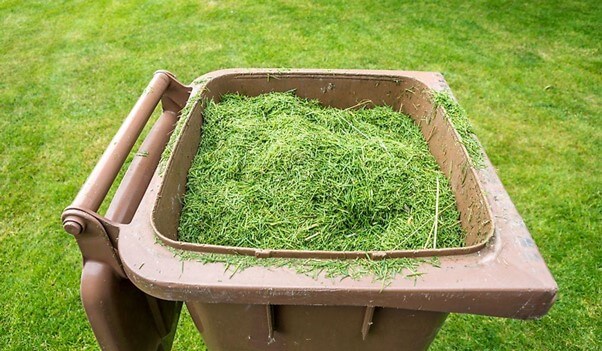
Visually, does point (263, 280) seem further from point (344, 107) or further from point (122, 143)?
point (344, 107)

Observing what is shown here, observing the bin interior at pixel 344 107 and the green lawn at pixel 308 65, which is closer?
the bin interior at pixel 344 107

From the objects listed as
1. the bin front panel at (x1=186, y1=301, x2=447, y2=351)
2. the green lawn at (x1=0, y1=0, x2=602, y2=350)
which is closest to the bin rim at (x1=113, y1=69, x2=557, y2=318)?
the bin front panel at (x1=186, y1=301, x2=447, y2=351)

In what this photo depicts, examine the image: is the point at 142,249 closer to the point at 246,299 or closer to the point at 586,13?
the point at 246,299

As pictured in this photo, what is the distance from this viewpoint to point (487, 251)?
1.28 m

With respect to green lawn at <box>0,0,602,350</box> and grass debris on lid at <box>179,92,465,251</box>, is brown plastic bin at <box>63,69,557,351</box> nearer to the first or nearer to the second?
grass debris on lid at <box>179,92,465,251</box>

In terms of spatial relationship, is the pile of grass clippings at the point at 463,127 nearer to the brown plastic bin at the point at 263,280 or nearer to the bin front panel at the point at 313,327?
the brown plastic bin at the point at 263,280

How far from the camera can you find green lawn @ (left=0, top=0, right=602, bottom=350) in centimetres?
279

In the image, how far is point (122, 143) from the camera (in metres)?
1.62

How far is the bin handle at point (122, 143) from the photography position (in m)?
1.37

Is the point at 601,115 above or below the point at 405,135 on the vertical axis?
below

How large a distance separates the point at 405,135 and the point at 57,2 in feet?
23.6

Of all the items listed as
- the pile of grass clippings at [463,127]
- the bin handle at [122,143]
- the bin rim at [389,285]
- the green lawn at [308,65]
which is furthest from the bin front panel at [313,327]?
the green lawn at [308,65]

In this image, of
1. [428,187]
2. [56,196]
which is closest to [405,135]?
[428,187]

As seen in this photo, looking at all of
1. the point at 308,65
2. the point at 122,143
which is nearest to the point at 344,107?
the point at 122,143
